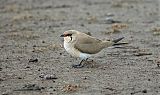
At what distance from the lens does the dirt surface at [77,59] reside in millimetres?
8258

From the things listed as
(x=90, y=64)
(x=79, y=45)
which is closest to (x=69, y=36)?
(x=79, y=45)

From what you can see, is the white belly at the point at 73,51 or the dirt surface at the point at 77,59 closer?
the dirt surface at the point at 77,59

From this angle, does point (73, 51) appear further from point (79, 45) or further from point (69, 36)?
point (69, 36)

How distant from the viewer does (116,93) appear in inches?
307

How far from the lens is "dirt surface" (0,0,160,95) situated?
8258mm

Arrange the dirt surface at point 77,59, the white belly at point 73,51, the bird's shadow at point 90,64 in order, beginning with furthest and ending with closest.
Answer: the bird's shadow at point 90,64 < the white belly at point 73,51 < the dirt surface at point 77,59

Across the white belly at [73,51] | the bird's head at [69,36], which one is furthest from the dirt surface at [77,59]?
the bird's head at [69,36]

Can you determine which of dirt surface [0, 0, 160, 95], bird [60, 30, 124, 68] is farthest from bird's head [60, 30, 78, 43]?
dirt surface [0, 0, 160, 95]

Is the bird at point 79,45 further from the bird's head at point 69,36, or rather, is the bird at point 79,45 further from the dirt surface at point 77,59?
the dirt surface at point 77,59

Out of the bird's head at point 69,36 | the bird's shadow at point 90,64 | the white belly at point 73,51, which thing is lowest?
the bird's shadow at point 90,64

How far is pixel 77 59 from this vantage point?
10742 mm

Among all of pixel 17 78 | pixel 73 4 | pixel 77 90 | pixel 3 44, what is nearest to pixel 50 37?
pixel 3 44

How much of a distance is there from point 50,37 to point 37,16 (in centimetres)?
425

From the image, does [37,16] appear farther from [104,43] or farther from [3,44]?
[104,43]
